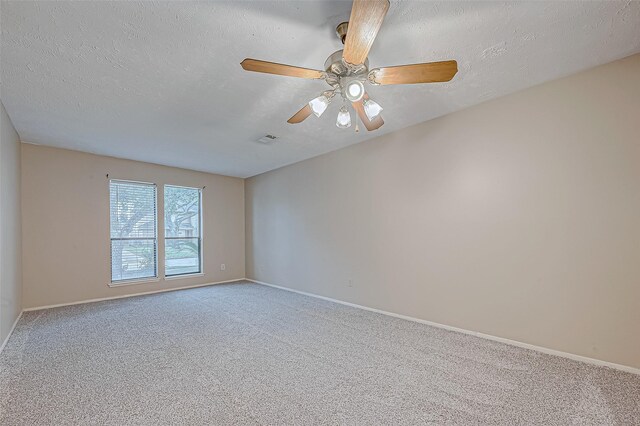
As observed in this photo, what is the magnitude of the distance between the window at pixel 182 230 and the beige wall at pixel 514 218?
3.14 m

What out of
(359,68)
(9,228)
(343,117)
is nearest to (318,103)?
(343,117)

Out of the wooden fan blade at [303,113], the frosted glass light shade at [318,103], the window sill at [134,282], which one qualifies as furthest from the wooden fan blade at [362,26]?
the window sill at [134,282]

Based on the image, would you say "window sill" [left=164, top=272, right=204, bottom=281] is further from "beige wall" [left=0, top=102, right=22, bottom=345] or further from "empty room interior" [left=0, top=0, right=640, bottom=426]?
"beige wall" [left=0, top=102, right=22, bottom=345]

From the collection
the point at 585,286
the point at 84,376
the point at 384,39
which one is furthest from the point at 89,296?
the point at 585,286

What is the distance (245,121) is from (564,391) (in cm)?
361

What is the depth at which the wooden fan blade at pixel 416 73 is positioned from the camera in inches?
65.7

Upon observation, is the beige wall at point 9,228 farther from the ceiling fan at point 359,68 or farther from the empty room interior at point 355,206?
the ceiling fan at point 359,68

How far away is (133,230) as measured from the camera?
5.05 metres

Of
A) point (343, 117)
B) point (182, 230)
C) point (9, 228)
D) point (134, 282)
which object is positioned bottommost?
point (134, 282)

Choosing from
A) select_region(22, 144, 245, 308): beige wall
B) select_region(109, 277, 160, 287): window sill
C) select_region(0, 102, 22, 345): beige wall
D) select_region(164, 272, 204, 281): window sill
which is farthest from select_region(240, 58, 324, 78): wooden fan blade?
select_region(164, 272, 204, 281): window sill

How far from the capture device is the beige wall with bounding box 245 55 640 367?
227cm

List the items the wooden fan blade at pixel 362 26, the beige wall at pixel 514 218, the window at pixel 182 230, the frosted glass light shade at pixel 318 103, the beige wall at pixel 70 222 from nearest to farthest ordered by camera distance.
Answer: the wooden fan blade at pixel 362 26 → the frosted glass light shade at pixel 318 103 → the beige wall at pixel 514 218 → the beige wall at pixel 70 222 → the window at pixel 182 230

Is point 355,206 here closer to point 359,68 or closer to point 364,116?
point 364,116

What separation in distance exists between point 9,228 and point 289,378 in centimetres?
344
